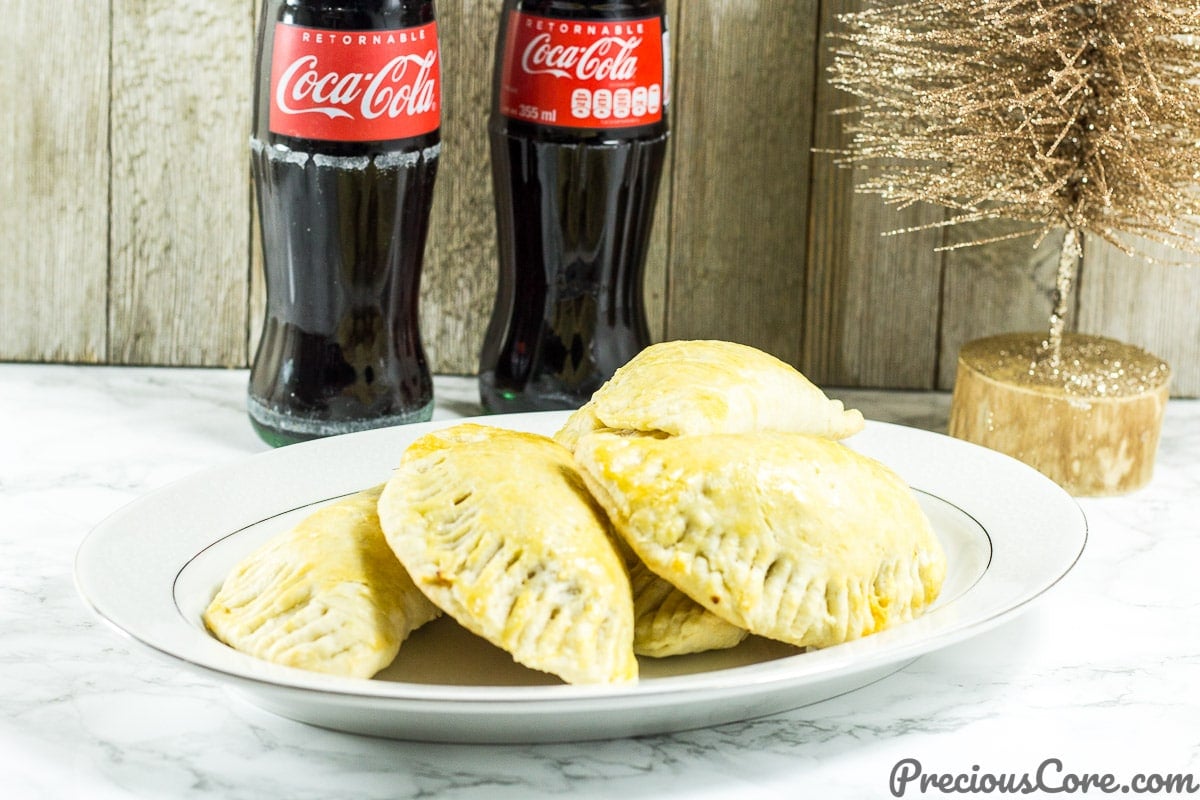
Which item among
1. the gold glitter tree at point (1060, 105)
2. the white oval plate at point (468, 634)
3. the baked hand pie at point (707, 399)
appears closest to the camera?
the white oval plate at point (468, 634)

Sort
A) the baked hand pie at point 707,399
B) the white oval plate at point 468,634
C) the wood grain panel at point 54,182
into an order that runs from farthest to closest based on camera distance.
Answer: the wood grain panel at point 54,182, the baked hand pie at point 707,399, the white oval plate at point 468,634

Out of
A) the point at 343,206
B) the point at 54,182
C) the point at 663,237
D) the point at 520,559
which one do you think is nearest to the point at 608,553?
the point at 520,559

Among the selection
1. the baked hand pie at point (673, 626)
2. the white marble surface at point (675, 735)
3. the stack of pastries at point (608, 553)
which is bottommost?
the white marble surface at point (675, 735)

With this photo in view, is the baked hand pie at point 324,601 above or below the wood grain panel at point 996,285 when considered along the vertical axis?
below

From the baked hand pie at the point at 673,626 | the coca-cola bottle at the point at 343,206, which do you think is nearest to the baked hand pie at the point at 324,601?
the baked hand pie at the point at 673,626

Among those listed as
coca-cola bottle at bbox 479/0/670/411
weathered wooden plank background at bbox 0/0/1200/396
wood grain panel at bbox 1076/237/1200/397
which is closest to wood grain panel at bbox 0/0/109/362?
weathered wooden plank background at bbox 0/0/1200/396

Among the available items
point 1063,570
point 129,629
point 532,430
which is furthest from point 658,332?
point 129,629

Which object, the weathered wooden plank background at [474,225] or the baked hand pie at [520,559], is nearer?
the baked hand pie at [520,559]

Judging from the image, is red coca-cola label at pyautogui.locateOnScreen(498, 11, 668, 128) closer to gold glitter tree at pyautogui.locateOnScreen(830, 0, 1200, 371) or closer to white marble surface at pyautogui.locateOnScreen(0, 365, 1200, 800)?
gold glitter tree at pyautogui.locateOnScreen(830, 0, 1200, 371)

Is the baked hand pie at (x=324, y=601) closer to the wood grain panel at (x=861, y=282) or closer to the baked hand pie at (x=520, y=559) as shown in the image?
the baked hand pie at (x=520, y=559)
